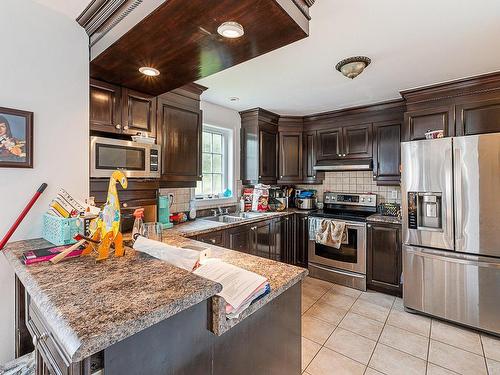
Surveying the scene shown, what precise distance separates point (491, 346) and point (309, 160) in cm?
Answer: 278

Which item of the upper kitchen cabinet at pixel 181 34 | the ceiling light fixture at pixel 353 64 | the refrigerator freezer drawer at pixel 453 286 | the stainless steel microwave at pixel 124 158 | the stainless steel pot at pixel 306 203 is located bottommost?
the refrigerator freezer drawer at pixel 453 286

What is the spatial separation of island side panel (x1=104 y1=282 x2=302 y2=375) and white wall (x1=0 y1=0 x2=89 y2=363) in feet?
4.20

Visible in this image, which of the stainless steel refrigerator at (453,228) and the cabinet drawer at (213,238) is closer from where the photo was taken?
the stainless steel refrigerator at (453,228)

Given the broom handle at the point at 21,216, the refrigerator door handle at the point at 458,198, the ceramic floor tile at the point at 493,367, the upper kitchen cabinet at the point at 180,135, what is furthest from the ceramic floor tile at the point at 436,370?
the broom handle at the point at 21,216

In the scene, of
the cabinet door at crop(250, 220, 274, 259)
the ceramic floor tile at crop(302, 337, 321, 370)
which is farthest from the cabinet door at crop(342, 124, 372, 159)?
the ceramic floor tile at crop(302, 337, 321, 370)

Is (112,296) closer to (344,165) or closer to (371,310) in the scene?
(371,310)

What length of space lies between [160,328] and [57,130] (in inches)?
60.8

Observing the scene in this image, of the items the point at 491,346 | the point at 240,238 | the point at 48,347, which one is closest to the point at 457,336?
the point at 491,346

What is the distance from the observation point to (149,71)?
1819 mm

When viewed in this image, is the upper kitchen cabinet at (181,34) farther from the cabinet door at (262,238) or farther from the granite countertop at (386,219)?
the granite countertop at (386,219)

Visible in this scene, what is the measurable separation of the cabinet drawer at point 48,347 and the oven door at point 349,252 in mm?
3067

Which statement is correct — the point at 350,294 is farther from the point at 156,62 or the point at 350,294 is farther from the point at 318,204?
the point at 156,62

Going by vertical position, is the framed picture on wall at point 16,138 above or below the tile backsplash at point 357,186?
above

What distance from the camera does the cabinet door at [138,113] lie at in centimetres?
213
